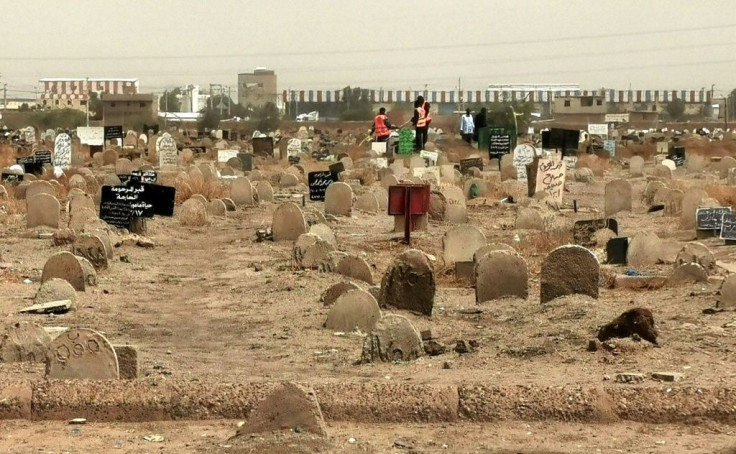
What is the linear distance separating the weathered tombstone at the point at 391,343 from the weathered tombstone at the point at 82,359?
172cm

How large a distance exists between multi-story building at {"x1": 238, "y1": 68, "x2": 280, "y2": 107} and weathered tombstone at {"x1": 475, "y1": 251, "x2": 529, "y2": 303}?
84788 mm

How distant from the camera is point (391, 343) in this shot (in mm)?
8672

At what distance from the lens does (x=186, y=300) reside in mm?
12375

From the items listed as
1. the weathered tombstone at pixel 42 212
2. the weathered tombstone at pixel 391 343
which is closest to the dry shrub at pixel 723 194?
the weathered tombstone at pixel 42 212

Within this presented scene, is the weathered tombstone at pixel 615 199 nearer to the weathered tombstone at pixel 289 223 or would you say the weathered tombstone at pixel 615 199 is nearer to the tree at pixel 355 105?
the weathered tombstone at pixel 289 223

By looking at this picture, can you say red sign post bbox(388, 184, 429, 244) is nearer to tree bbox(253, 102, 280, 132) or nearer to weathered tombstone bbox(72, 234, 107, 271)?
weathered tombstone bbox(72, 234, 107, 271)

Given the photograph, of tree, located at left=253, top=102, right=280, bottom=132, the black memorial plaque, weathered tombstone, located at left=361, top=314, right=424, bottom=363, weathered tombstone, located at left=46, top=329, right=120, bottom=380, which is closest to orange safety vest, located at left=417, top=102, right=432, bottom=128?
the black memorial plaque

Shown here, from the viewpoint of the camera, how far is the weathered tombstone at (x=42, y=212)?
17625mm

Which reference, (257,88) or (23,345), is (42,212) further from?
(257,88)

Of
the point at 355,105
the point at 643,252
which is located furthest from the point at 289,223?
the point at 355,105

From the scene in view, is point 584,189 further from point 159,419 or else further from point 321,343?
point 159,419

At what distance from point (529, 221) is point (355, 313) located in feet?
28.8

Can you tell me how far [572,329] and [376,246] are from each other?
7090mm

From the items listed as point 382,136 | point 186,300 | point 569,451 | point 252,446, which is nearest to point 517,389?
point 569,451
